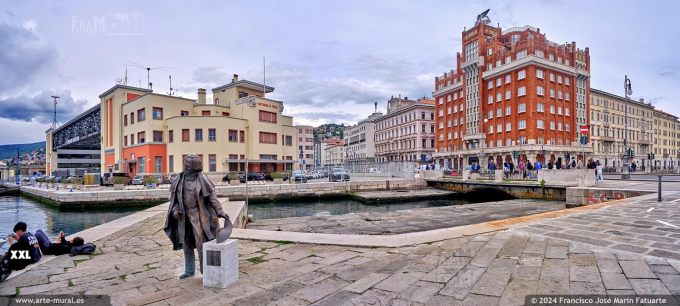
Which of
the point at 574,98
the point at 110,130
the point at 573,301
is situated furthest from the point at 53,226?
the point at 574,98

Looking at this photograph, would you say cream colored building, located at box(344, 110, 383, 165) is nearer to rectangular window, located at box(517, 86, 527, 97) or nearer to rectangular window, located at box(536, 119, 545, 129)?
rectangular window, located at box(517, 86, 527, 97)

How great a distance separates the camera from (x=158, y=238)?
316 inches

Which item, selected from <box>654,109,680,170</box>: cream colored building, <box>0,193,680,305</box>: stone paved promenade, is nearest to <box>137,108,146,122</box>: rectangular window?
<box>0,193,680,305</box>: stone paved promenade

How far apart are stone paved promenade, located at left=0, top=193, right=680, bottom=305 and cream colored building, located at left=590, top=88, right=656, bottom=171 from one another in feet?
222

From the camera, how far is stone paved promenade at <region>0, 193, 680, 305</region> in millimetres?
4004

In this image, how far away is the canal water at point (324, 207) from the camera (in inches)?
854

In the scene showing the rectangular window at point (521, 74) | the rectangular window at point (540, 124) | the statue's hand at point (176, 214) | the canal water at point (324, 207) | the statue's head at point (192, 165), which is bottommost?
the canal water at point (324, 207)

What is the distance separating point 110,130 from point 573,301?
54.1 meters

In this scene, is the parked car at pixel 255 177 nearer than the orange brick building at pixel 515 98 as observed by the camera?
Yes

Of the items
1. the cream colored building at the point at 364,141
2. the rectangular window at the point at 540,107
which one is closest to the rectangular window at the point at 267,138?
the rectangular window at the point at 540,107

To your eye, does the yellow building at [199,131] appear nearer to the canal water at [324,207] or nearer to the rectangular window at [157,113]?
the rectangular window at [157,113]

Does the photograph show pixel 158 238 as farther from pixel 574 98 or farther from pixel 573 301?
pixel 574 98

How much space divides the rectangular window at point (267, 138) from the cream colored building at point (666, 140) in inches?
3366

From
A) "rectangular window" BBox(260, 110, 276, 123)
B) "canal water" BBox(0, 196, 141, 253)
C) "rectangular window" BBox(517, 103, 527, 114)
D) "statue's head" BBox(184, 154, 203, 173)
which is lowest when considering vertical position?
"canal water" BBox(0, 196, 141, 253)
